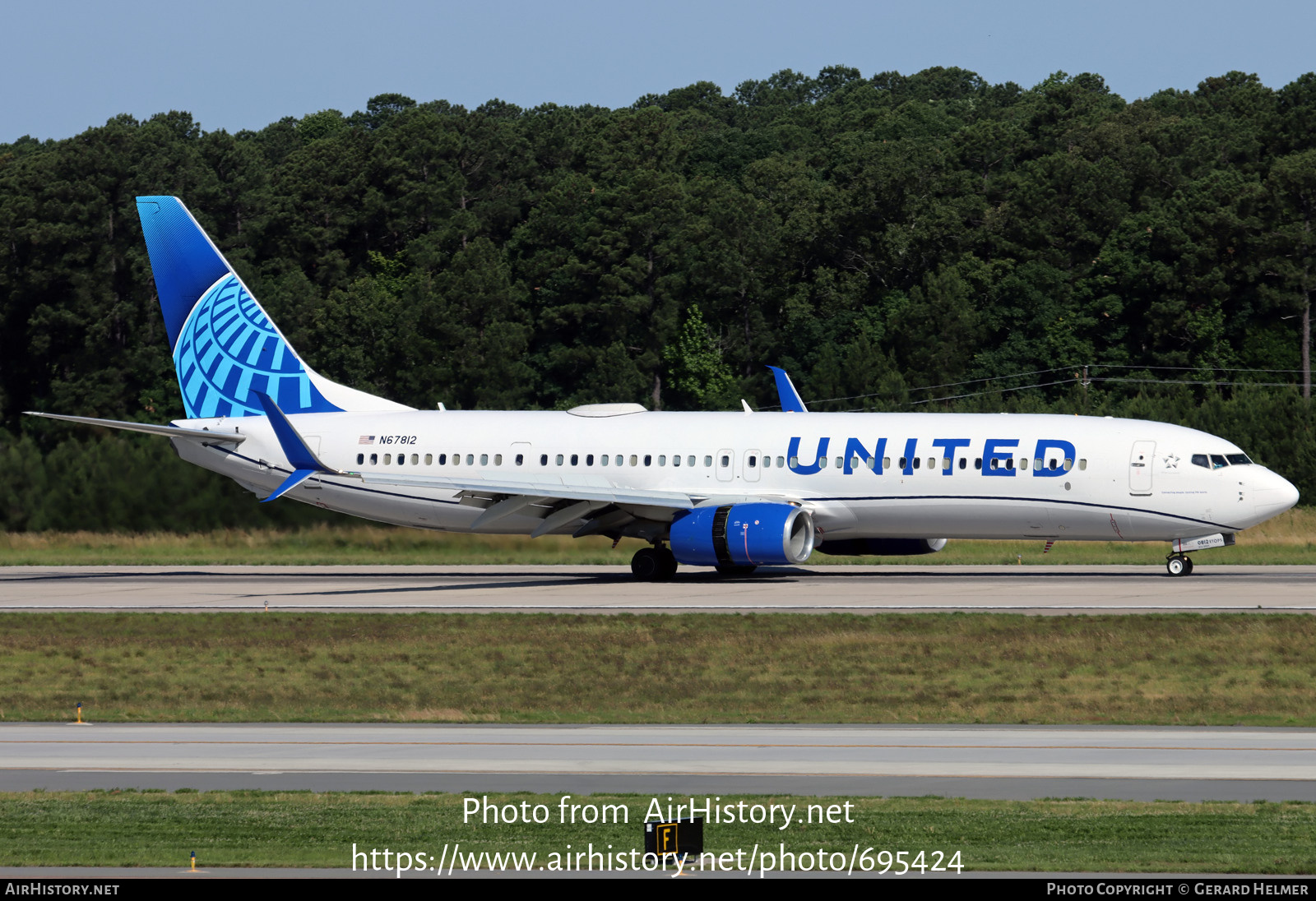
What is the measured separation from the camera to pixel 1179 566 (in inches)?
1569

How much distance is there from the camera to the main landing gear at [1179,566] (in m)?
39.7

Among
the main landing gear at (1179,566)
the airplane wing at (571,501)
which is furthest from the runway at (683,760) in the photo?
the main landing gear at (1179,566)

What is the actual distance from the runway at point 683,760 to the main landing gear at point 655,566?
73.4 feet

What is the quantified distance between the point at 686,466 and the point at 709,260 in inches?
2308

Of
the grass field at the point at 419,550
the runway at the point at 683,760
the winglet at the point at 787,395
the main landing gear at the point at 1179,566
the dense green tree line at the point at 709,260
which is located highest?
the dense green tree line at the point at 709,260

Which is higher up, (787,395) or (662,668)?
(787,395)

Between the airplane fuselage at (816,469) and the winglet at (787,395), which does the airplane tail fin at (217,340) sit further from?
the winglet at (787,395)

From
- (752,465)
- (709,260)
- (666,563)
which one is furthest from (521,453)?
(709,260)

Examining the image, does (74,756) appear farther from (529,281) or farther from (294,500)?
(529,281)

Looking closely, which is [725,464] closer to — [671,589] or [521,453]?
[671,589]

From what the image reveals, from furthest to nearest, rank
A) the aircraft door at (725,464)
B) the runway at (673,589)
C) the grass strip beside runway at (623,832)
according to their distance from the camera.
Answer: the aircraft door at (725,464) < the runway at (673,589) < the grass strip beside runway at (623,832)

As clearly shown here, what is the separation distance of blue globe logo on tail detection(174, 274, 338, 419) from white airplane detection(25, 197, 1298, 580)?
50 millimetres

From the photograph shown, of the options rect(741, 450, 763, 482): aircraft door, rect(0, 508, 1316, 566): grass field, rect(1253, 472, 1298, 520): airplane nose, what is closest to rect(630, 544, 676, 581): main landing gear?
rect(741, 450, 763, 482): aircraft door

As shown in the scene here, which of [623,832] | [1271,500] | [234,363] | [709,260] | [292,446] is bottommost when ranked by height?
[623,832]
